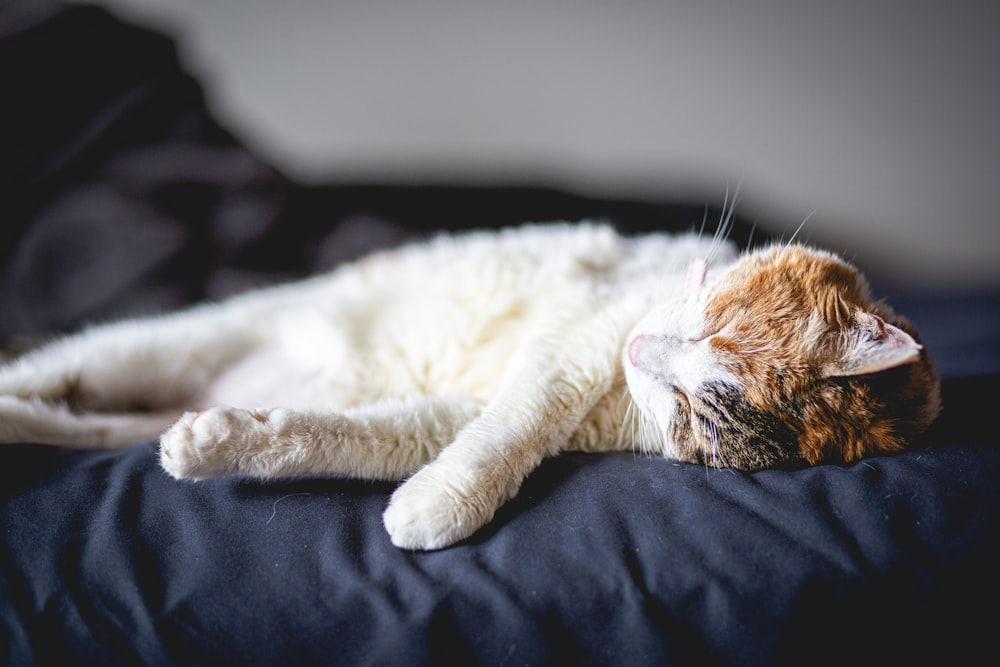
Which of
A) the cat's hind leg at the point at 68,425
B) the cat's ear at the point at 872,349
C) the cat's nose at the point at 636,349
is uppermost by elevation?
the cat's ear at the point at 872,349

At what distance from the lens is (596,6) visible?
2650 millimetres

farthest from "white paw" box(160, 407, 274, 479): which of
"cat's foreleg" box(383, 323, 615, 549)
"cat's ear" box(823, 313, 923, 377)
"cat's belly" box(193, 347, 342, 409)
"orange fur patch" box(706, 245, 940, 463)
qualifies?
"cat's ear" box(823, 313, 923, 377)

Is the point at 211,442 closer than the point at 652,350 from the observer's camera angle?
Yes

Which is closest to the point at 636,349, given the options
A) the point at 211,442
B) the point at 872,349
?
the point at 872,349

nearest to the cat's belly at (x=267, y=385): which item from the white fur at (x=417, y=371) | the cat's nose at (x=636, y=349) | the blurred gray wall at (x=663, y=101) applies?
the white fur at (x=417, y=371)

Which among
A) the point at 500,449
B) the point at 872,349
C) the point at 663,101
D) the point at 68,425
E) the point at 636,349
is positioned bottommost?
the point at 68,425

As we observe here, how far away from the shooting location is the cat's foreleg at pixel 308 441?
948 mm

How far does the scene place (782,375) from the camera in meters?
1.01

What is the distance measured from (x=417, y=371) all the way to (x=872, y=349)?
889 mm

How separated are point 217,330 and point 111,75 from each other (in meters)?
1.09

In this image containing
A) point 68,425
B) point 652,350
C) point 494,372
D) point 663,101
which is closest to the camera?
point 652,350

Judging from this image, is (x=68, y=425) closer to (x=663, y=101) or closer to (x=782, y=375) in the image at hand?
(x=782, y=375)

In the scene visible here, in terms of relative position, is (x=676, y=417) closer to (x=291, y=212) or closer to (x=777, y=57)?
(x=291, y=212)

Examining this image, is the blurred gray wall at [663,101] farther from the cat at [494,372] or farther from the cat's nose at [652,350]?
the cat's nose at [652,350]
